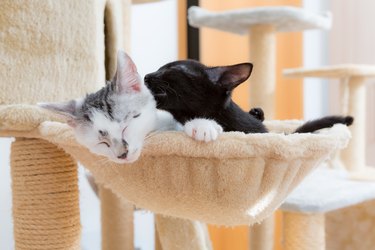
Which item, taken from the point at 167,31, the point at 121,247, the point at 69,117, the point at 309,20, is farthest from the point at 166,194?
the point at 167,31

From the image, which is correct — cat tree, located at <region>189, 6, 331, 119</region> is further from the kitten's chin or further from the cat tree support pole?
the kitten's chin

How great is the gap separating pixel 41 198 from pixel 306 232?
645mm

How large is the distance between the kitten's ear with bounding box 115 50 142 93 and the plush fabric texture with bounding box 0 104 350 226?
94 mm

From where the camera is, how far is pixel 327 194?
1277mm

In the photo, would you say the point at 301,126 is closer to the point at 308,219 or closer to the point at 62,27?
the point at 308,219

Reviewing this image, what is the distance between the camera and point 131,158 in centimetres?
69

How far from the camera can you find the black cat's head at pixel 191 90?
80 cm

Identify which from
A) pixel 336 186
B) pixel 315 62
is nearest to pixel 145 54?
pixel 315 62

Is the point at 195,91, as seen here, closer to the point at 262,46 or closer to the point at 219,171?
the point at 219,171

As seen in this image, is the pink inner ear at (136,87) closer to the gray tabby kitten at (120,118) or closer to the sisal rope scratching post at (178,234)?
the gray tabby kitten at (120,118)

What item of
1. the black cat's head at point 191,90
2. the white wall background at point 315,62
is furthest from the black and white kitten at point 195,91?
the white wall background at point 315,62

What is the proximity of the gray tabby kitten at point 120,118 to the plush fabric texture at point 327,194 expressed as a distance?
544 mm

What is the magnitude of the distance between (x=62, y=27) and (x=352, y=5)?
61.9 inches

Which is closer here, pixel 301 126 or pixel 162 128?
pixel 162 128
